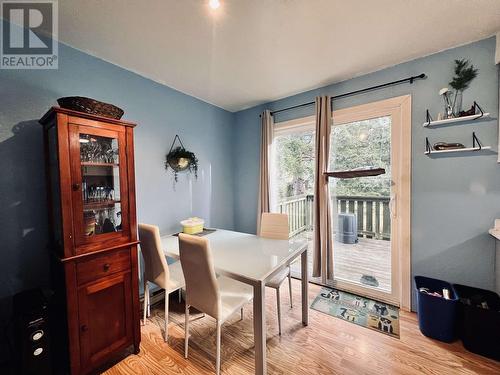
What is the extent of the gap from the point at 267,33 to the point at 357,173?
66.5 inches


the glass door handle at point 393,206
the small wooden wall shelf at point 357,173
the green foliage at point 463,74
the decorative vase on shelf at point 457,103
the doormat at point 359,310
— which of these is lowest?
the doormat at point 359,310

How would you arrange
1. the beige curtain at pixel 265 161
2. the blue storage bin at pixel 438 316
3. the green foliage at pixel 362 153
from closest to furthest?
the blue storage bin at pixel 438 316, the green foliage at pixel 362 153, the beige curtain at pixel 265 161

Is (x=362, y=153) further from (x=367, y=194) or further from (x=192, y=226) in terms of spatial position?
(x=192, y=226)

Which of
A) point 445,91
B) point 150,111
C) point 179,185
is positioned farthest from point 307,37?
point 179,185

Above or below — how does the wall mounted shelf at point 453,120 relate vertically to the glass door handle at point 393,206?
above

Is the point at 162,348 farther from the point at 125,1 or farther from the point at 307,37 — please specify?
the point at 307,37

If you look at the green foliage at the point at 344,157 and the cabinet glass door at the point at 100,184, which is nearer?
the cabinet glass door at the point at 100,184

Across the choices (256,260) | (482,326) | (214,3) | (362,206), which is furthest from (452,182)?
(214,3)

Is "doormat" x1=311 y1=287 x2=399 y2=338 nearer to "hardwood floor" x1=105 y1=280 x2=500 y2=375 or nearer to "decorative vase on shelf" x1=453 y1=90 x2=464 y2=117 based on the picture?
"hardwood floor" x1=105 y1=280 x2=500 y2=375

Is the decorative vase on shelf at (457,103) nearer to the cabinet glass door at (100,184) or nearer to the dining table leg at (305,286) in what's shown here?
the dining table leg at (305,286)

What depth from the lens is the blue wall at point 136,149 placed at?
58.9 inches

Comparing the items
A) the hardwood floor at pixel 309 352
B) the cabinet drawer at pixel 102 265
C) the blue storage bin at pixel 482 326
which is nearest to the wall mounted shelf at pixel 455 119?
the blue storage bin at pixel 482 326

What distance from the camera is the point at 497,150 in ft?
5.62

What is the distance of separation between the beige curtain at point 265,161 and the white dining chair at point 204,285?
1.53 meters
